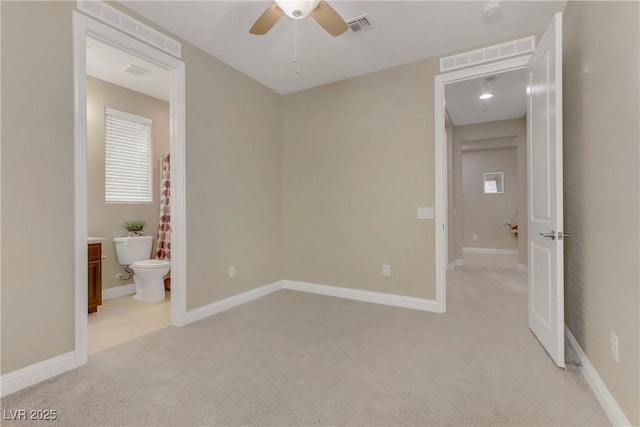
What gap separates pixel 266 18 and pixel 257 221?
223 centimetres

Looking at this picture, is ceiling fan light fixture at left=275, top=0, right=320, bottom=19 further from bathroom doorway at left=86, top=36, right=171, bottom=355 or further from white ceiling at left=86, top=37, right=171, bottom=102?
bathroom doorway at left=86, top=36, right=171, bottom=355

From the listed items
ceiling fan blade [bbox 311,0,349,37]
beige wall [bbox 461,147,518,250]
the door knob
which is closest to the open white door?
the door knob

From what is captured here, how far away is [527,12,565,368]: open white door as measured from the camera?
78.2 inches

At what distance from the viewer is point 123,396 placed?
173 cm

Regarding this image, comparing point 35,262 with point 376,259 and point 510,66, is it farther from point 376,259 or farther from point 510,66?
point 510,66

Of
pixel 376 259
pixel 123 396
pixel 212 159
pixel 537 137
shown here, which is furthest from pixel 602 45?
pixel 123 396

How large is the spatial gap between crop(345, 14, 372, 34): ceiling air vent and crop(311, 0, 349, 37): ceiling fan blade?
499 millimetres

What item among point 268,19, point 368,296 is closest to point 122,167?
point 268,19

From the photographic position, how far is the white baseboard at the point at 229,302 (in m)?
2.92

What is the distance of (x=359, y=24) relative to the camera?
8.54 ft

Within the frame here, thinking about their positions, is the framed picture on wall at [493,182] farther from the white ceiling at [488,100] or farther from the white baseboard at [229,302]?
the white baseboard at [229,302]

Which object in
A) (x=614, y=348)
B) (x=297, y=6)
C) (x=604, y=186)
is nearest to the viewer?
(x=614, y=348)

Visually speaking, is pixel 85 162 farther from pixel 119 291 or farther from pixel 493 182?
pixel 493 182

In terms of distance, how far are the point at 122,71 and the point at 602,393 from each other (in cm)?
485
